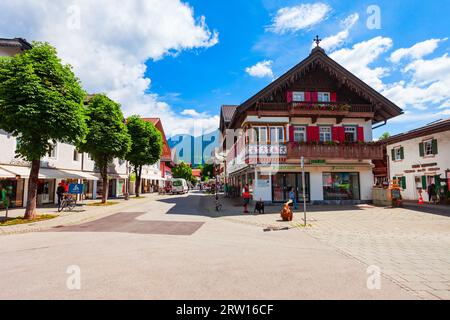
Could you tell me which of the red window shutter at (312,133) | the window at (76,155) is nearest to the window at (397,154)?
the red window shutter at (312,133)

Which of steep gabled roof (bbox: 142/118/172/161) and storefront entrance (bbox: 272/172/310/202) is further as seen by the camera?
steep gabled roof (bbox: 142/118/172/161)

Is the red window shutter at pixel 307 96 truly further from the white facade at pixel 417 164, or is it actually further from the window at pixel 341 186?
the white facade at pixel 417 164

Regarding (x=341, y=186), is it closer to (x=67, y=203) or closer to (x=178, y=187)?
(x=67, y=203)

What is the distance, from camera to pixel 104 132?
78.8 ft

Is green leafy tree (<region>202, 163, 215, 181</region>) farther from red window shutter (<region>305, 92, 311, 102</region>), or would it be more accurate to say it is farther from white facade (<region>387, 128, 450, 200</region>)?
red window shutter (<region>305, 92, 311, 102</region>)

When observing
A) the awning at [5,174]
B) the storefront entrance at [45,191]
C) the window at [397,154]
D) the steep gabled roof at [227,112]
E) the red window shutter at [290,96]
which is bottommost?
the storefront entrance at [45,191]

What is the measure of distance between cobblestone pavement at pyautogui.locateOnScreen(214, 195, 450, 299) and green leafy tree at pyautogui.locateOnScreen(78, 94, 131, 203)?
1446cm

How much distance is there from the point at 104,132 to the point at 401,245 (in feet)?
73.5

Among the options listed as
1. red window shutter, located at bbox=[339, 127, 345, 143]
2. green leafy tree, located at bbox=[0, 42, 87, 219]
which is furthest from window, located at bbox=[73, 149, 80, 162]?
red window shutter, located at bbox=[339, 127, 345, 143]

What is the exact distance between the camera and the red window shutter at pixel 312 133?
23.7 metres

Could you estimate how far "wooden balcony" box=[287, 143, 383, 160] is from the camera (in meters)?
21.8

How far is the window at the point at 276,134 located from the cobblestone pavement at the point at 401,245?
984 centimetres

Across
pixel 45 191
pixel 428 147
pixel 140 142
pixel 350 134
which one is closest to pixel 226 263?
pixel 350 134
